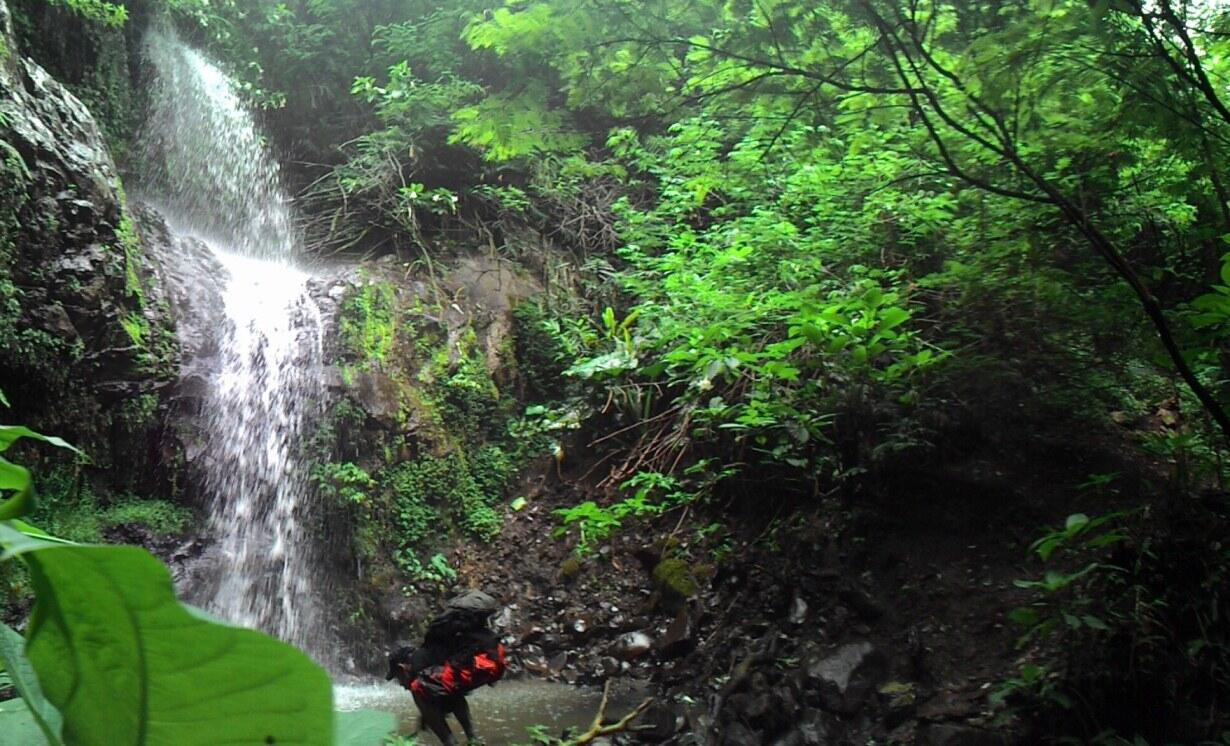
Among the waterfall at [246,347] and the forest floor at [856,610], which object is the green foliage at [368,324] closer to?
the waterfall at [246,347]

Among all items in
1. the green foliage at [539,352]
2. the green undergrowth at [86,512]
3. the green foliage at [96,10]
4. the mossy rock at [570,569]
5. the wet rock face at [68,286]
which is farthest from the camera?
the green foliage at [539,352]

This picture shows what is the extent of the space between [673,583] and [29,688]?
6052 millimetres

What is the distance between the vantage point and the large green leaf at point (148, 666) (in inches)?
13.4

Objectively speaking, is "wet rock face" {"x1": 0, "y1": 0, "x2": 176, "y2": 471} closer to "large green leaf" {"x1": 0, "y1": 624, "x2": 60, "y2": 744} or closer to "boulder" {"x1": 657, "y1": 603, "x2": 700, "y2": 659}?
"boulder" {"x1": 657, "y1": 603, "x2": 700, "y2": 659}

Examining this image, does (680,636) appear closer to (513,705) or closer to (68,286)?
(513,705)

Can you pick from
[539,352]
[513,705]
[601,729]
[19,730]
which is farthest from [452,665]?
[539,352]

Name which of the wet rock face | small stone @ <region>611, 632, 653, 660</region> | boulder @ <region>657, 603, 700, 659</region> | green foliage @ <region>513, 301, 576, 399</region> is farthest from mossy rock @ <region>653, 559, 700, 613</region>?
the wet rock face

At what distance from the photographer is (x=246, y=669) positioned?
36cm

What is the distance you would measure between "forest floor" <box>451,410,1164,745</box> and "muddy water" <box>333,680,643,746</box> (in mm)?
276

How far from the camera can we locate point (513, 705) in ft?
18.2

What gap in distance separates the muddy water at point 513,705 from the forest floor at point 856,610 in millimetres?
276

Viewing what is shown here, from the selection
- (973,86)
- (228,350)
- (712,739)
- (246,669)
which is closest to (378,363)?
(228,350)

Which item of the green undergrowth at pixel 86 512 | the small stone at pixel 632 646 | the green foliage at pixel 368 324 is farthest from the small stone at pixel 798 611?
the green foliage at pixel 368 324

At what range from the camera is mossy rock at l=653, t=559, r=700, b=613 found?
20.0 feet
